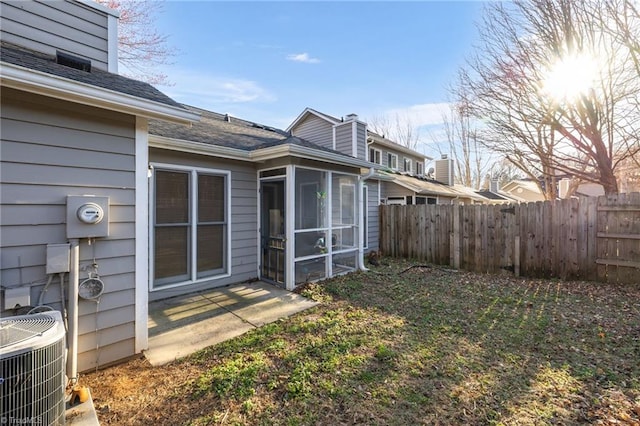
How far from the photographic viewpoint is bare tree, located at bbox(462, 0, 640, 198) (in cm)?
707

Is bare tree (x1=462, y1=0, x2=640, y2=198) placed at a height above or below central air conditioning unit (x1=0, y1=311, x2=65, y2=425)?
above

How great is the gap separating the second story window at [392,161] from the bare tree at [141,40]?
34.5 feet

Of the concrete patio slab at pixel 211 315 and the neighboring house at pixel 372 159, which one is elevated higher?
the neighboring house at pixel 372 159

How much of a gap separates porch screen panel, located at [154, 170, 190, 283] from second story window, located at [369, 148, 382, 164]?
10.2 metres

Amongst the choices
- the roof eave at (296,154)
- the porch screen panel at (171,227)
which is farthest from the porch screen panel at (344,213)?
the porch screen panel at (171,227)

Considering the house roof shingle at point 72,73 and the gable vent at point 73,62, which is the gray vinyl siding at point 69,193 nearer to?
the house roof shingle at point 72,73

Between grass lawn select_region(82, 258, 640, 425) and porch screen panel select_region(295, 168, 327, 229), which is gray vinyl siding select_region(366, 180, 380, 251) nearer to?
porch screen panel select_region(295, 168, 327, 229)

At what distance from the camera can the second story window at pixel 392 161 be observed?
15.0 m

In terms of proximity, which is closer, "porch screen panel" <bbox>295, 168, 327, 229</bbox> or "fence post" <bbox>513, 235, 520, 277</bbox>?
"porch screen panel" <bbox>295, 168, 327, 229</bbox>

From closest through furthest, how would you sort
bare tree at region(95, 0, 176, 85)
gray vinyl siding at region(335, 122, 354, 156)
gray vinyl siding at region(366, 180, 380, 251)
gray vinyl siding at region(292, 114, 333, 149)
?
bare tree at region(95, 0, 176, 85), gray vinyl siding at region(366, 180, 380, 251), gray vinyl siding at region(335, 122, 354, 156), gray vinyl siding at region(292, 114, 333, 149)

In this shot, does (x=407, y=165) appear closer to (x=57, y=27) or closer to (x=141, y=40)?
(x=141, y=40)

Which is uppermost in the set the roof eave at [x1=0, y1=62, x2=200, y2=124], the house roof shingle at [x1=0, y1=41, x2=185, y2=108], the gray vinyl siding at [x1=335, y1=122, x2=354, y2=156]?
the gray vinyl siding at [x1=335, y1=122, x2=354, y2=156]

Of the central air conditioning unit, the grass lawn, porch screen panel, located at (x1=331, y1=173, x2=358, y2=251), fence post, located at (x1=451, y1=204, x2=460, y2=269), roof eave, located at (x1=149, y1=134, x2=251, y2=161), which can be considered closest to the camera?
the central air conditioning unit

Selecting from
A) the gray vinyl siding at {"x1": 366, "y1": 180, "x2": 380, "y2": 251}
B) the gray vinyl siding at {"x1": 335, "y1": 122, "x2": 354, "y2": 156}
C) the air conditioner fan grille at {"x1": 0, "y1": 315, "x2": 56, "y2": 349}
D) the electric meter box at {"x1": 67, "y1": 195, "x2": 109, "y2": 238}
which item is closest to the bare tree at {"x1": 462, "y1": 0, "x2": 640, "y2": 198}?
the gray vinyl siding at {"x1": 335, "y1": 122, "x2": 354, "y2": 156}
